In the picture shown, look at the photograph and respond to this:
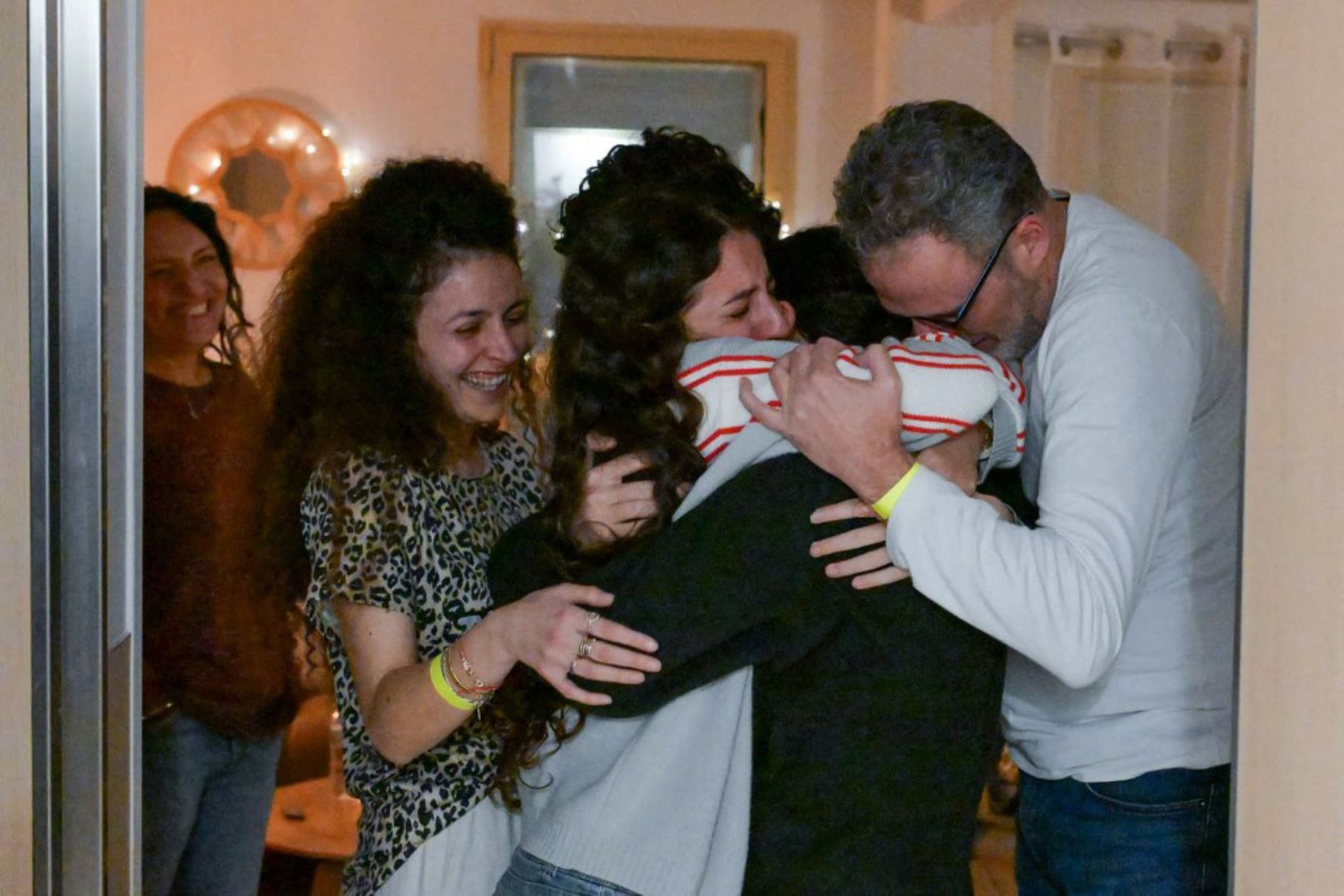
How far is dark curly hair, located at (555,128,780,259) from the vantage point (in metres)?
1.53

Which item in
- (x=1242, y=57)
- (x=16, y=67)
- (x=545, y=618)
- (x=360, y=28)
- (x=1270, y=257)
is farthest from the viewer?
(x=360, y=28)

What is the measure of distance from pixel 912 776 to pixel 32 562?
0.84m

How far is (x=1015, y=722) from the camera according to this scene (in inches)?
63.4

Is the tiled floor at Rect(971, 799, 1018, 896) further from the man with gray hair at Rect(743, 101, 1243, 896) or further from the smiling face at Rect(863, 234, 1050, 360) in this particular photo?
the smiling face at Rect(863, 234, 1050, 360)

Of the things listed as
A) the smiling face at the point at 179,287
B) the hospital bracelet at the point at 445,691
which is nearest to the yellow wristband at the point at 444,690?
the hospital bracelet at the point at 445,691

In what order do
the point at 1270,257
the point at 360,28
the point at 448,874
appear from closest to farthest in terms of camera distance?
the point at 1270,257, the point at 448,874, the point at 360,28

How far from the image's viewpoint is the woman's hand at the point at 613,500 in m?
1.38

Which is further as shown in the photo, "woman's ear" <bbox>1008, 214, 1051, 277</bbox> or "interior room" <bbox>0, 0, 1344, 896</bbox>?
"interior room" <bbox>0, 0, 1344, 896</bbox>

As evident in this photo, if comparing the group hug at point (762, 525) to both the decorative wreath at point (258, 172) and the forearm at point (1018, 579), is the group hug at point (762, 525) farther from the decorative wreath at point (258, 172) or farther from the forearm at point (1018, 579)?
the decorative wreath at point (258, 172)

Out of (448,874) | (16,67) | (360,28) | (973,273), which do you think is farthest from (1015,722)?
(360,28)

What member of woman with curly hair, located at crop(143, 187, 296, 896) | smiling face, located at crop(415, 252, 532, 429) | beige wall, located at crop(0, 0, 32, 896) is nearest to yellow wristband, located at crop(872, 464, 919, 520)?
smiling face, located at crop(415, 252, 532, 429)

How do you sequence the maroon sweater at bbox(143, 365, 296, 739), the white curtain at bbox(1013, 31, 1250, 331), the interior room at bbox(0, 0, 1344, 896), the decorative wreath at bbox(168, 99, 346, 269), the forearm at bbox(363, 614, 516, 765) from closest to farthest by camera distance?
the forearm at bbox(363, 614, 516, 765) < the maroon sweater at bbox(143, 365, 296, 739) < the interior room at bbox(0, 0, 1344, 896) < the white curtain at bbox(1013, 31, 1250, 331) < the decorative wreath at bbox(168, 99, 346, 269)

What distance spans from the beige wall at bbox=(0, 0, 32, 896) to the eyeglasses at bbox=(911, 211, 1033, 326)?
954 mm

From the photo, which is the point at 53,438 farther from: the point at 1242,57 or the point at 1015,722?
the point at 1242,57
